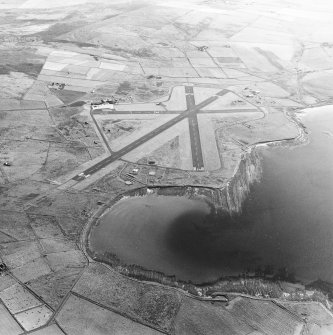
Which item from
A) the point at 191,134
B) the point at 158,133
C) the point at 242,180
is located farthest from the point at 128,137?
the point at 242,180

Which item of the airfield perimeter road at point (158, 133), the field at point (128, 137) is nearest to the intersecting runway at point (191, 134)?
the airfield perimeter road at point (158, 133)

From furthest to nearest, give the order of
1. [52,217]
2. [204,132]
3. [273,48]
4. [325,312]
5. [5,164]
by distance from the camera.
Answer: [273,48]
[204,132]
[5,164]
[52,217]
[325,312]

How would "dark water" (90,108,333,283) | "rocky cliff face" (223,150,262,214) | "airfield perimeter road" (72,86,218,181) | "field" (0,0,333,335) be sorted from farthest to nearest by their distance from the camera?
1. "airfield perimeter road" (72,86,218,181)
2. "rocky cliff face" (223,150,262,214)
3. "dark water" (90,108,333,283)
4. "field" (0,0,333,335)

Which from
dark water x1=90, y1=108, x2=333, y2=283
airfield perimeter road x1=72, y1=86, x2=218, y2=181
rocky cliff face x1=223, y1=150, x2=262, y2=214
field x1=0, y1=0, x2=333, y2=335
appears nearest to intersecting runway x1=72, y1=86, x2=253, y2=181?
airfield perimeter road x1=72, y1=86, x2=218, y2=181

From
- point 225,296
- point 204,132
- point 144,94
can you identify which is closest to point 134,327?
point 225,296

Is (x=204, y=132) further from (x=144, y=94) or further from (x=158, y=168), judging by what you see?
(x=144, y=94)

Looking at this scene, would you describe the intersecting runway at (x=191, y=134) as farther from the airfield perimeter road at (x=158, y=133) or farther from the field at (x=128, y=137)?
the field at (x=128, y=137)

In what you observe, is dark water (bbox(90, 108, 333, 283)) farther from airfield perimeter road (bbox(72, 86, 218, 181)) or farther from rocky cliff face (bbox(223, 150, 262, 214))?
airfield perimeter road (bbox(72, 86, 218, 181))
